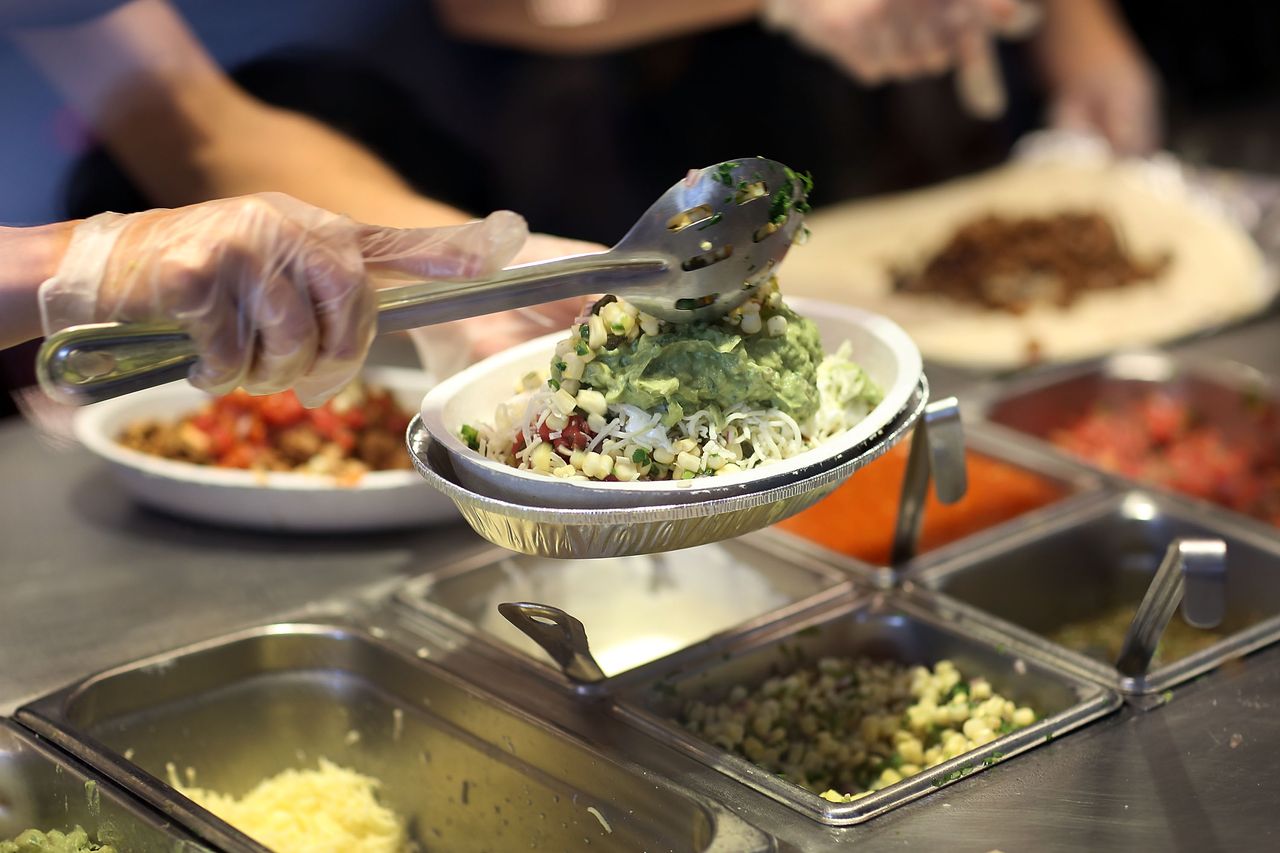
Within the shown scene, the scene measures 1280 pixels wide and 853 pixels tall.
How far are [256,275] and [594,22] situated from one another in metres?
2.66

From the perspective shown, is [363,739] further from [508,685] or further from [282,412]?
[282,412]

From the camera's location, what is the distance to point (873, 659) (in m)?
2.02

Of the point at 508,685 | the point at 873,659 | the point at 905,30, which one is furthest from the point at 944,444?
the point at 905,30

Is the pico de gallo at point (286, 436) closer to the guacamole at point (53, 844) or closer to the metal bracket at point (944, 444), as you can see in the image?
the guacamole at point (53, 844)

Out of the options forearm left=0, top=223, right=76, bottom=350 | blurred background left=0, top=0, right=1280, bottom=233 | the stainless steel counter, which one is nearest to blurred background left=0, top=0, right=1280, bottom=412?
blurred background left=0, top=0, right=1280, bottom=233

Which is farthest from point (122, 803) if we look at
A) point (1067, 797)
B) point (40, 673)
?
point (1067, 797)

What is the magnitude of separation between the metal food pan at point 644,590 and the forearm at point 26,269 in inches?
29.6

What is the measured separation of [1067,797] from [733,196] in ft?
2.55

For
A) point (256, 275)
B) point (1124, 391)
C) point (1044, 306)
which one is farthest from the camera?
point (1044, 306)

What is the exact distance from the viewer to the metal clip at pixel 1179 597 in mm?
1684

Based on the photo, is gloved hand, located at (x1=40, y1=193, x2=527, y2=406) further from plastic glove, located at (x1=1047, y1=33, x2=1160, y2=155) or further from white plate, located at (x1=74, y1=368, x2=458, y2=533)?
plastic glove, located at (x1=1047, y1=33, x2=1160, y2=155)

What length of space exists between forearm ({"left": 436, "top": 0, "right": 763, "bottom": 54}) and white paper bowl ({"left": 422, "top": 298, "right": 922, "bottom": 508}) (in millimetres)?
2100

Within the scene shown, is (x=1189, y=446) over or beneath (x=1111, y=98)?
beneath

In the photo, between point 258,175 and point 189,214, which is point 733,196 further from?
point 258,175
